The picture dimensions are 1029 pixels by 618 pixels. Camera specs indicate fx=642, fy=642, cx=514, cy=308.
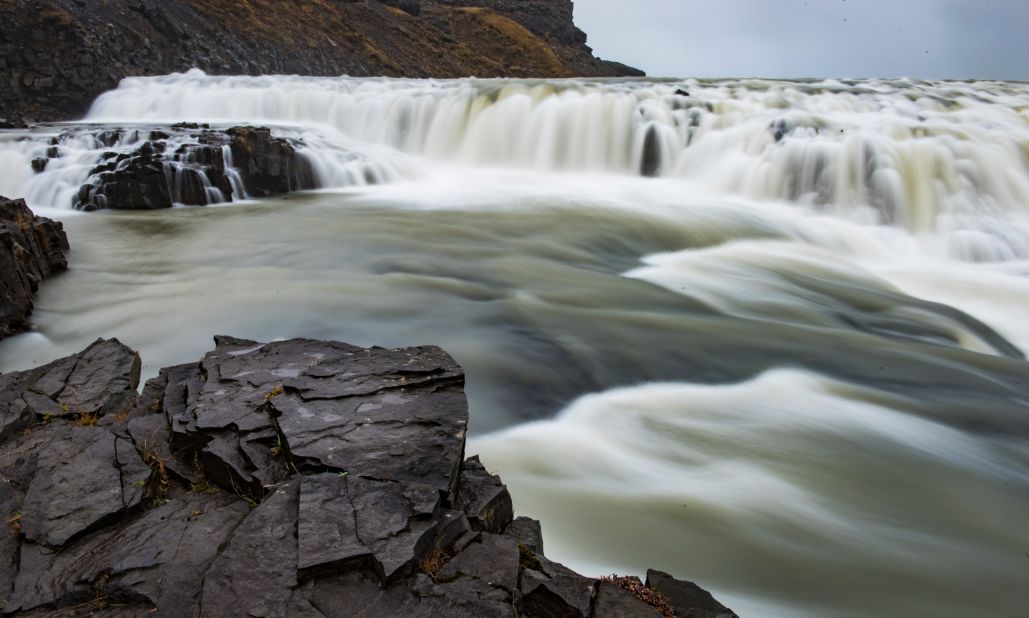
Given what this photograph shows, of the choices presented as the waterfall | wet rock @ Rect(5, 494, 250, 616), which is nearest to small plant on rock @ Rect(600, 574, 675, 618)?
wet rock @ Rect(5, 494, 250, 616)

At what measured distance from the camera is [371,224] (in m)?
9.27

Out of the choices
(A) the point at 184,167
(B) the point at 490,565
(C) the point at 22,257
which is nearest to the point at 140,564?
(B) the point at 490,565

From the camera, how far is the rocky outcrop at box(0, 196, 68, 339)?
5.01 m

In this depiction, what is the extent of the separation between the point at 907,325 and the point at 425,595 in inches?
243

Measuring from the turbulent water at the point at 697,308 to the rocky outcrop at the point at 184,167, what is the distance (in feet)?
1.09

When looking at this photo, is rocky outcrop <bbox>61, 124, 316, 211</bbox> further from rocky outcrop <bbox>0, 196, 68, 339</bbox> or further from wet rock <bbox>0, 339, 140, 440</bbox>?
wet rock <bbox>0, 339, 140, 440</bbox>

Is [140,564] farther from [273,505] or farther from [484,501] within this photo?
[484,501]

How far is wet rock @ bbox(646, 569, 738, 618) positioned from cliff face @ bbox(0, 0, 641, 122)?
19499mm

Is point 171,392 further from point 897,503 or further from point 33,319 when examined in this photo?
point 897,503

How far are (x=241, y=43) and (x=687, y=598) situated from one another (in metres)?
29.5

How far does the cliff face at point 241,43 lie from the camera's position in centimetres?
1738

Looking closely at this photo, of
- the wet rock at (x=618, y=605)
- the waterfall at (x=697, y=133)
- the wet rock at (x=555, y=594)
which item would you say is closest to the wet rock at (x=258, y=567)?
the wet rock at (x=555, y=594)

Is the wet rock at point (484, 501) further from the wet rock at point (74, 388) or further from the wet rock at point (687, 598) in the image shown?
the wet rock at point (74, 388)

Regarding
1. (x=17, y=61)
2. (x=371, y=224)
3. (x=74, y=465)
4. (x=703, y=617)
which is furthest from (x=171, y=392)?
(x=17, y=61)
